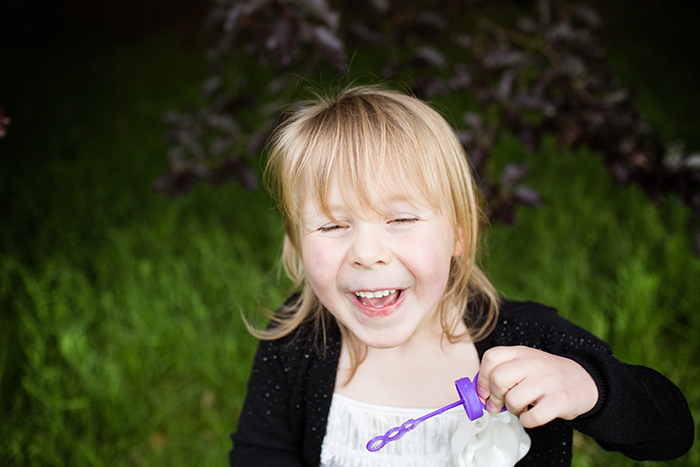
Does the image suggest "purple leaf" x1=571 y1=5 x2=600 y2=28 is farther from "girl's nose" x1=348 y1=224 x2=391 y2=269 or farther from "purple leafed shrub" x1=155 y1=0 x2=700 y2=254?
"girl's nose" x1=348 y1=224 x2=391 y2=269

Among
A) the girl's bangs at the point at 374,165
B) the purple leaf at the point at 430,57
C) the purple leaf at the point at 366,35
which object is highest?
the purple leaf at the point at 366,35

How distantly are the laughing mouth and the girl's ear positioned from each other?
0.19 metres

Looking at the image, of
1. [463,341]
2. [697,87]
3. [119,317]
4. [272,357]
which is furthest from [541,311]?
[697,87]

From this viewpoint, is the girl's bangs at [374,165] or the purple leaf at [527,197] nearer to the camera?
the girl's bangs at [374,165]

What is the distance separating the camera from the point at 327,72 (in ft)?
11.6

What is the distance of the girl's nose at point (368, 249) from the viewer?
0.96 m

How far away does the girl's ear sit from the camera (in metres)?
1.14

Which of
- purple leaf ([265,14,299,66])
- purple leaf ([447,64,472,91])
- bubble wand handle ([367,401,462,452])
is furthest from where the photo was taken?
purple leaf ([447,64,472,91])

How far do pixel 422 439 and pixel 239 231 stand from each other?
2248mm

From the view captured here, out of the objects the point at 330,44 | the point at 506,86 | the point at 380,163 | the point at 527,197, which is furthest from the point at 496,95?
the point at 380,163

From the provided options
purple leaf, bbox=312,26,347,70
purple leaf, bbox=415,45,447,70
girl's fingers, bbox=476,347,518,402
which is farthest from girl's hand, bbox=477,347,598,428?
purple leaf, bbox=415,45,447,70

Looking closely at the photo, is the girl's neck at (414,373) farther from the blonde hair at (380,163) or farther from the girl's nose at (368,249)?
the girl's nose at (368,249)

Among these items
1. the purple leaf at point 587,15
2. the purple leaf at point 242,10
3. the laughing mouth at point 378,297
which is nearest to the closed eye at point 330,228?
the laughing mouth at point 378,297

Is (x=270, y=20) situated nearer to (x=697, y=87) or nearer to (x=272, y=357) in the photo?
(x=272, y=357)
